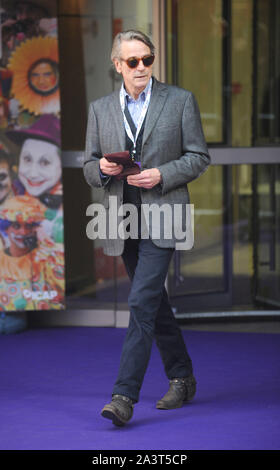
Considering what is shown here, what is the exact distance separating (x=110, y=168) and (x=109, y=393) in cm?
131

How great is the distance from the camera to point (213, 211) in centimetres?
704

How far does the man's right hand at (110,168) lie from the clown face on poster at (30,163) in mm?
2147

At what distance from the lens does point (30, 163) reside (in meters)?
5.87

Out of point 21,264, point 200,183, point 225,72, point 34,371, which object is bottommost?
point 34,371

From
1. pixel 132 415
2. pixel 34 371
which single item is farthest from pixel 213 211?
pixel 132 415

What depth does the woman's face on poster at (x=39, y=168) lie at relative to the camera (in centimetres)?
586

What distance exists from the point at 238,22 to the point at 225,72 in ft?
1.52

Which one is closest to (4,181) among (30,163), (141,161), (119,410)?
(30,163)

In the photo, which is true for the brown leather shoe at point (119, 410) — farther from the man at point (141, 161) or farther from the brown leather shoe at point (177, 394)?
the brown leather shoe at point (177, 394)

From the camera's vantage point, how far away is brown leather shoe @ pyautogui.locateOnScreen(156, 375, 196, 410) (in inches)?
160

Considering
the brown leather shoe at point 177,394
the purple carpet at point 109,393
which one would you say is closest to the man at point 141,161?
the purple carpet at point 109,393

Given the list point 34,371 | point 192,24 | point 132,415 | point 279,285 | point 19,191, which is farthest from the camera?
point 279,285

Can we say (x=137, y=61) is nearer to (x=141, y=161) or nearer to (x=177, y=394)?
(x=141, y=161)

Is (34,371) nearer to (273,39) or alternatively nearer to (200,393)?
(200,393)
